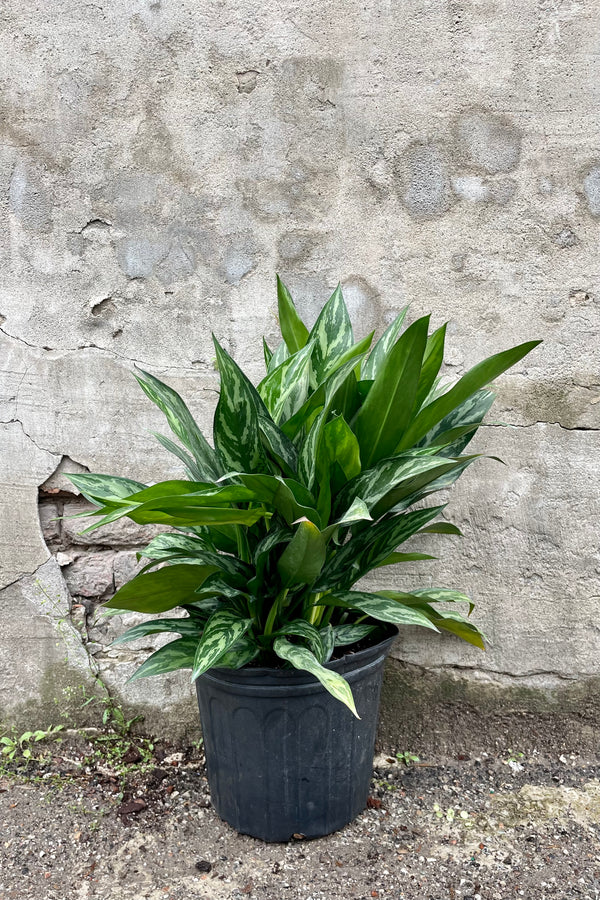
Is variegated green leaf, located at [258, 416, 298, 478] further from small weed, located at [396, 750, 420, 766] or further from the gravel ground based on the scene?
small weed, located at [396, 750, 420, 766]

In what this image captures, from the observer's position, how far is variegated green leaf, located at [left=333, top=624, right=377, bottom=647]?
1.47 meters

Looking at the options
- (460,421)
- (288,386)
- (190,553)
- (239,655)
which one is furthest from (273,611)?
(460,421)

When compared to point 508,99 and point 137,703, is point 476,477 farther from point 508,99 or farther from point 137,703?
point 137,703

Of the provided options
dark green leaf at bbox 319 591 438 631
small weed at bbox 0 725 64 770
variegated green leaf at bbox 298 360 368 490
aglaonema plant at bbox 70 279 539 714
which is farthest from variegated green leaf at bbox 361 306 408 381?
small weed at bbox 0 725 64 770

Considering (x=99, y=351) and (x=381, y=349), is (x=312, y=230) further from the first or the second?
(x=99, y=351)

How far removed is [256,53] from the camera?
183 cm

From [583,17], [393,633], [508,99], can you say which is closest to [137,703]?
[393,633]

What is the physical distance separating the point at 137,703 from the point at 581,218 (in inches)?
68.5

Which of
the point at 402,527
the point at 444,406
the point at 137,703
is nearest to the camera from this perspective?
the point at 444,406

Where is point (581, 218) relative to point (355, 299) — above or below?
above

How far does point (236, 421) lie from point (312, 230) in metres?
0.74

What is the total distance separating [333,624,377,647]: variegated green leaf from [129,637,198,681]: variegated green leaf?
0.99 ft

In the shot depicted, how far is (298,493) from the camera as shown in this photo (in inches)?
52.8

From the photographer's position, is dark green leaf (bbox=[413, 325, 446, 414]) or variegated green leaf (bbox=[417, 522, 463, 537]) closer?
dark green leaf (bbox=[413, 325, 446, 414])
